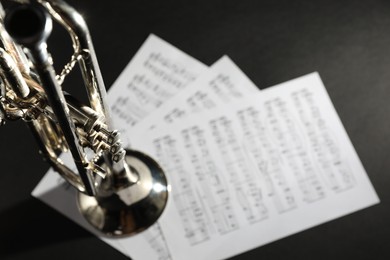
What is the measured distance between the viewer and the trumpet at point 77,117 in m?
0.35

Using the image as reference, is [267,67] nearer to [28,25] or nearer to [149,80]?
[149,80]

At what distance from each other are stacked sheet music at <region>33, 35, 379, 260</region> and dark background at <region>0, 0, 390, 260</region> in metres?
0.02

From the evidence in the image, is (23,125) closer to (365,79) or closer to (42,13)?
(42,13)

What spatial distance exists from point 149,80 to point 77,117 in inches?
12.2

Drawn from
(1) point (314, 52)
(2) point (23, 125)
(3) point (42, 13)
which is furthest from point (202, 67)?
(3) point (42, 13)

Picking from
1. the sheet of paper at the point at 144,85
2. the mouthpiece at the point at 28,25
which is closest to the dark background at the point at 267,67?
the sheet of paper at the point at 144,85

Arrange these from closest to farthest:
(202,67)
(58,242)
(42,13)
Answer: (42,13)
(58,242)
(202,67)

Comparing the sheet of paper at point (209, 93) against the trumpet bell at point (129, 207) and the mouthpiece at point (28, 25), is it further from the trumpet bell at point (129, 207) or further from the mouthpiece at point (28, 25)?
the mouthpiece at point (28, 25)

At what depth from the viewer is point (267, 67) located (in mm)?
773

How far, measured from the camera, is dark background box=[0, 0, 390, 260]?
0.67 metres

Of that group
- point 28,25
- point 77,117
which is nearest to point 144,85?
point 77,117

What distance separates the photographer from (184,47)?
0.78 m

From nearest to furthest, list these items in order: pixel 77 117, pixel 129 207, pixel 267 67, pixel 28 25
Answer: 1. pixel 28 25
2. pixel 77 117
3. pixel 129 207
4. pixel 267 67

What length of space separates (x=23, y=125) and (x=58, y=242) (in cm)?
19
